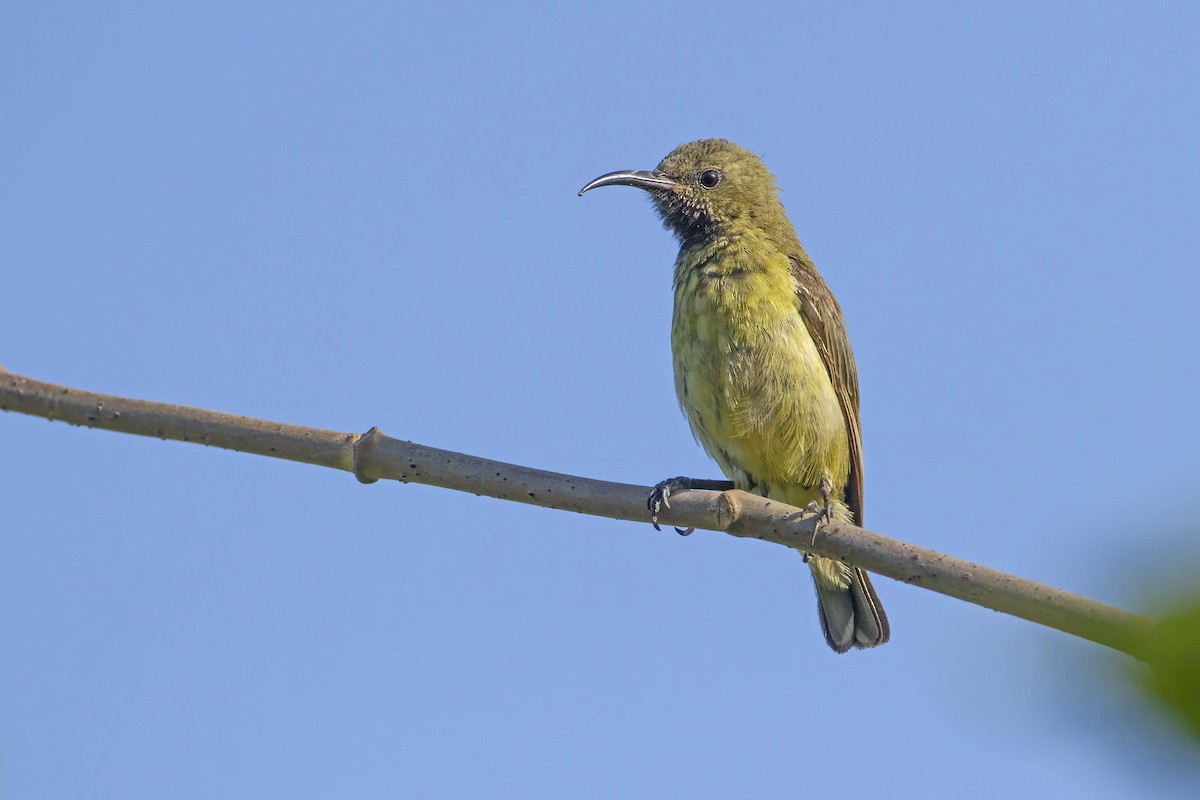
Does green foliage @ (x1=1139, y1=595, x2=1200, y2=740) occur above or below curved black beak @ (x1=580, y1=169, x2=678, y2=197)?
below

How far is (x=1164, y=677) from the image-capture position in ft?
4.10

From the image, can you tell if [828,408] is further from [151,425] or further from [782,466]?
[151,425]

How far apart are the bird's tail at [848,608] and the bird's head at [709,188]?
7.39ft

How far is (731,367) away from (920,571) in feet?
8.71

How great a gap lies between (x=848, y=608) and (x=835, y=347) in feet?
5.39

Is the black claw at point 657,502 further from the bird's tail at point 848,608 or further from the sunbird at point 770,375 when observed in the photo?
the bird's tail at point 848,608

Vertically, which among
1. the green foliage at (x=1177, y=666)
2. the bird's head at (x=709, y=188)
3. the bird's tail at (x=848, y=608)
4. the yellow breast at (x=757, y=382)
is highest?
the bird's head at (x=709, y=188)

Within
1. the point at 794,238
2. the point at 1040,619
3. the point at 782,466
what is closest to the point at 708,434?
the point at 782,466

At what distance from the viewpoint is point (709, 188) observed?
8.31 m

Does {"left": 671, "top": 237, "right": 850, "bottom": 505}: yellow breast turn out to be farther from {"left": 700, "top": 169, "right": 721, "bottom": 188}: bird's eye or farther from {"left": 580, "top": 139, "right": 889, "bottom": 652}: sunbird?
{"left": 700, "top": 169, "right": 721, "bottom": 188}: bird's eye

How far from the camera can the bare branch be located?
4.40 metres

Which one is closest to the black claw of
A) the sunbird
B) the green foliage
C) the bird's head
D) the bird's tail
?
the sunbird

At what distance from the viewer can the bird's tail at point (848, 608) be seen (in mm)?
7652

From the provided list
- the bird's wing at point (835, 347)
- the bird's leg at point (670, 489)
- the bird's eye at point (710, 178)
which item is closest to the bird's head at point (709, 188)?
the bird's eye at point (710, 178)
